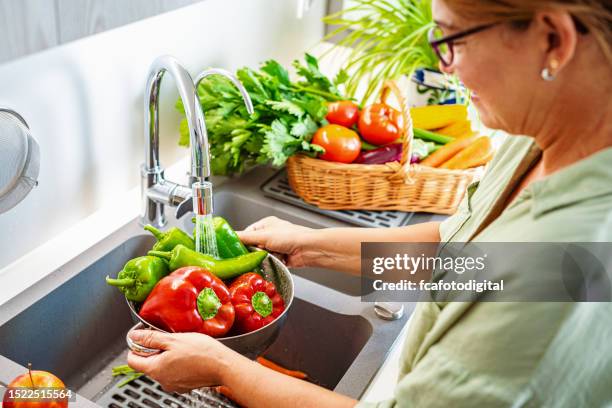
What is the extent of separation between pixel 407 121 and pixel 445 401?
85 cm

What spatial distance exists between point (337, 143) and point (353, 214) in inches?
6.5

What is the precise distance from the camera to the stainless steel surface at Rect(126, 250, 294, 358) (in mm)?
1036

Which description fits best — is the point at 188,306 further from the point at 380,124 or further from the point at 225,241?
the point at 380,124

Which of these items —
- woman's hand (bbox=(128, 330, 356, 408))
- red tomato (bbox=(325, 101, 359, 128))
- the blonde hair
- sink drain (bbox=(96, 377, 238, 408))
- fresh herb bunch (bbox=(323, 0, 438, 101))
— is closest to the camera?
the blonde hair

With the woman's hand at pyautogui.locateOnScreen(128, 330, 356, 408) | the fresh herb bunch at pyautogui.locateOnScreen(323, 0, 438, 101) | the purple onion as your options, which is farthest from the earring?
the fresh herb bunch at pyautogui.locateOnScreen(323, 0, 438, 101)

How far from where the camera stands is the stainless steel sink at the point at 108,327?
120 cm

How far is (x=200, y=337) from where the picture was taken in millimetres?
991

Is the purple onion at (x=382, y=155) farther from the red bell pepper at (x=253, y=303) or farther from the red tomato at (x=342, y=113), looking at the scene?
the red bell pepper at (x=253, y=303)

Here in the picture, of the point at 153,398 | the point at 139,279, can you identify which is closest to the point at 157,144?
the point at 139,279

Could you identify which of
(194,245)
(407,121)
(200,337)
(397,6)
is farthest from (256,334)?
(397,6)

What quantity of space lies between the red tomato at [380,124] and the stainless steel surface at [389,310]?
1.55 feet

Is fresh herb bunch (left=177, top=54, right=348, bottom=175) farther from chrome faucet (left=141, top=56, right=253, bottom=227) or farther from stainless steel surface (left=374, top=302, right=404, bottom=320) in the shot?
stainless steel surface (left=374, top=302, right=404, bottom=320)

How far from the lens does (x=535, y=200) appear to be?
785 millimetres

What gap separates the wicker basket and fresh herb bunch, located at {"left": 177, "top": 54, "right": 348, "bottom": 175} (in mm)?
55
